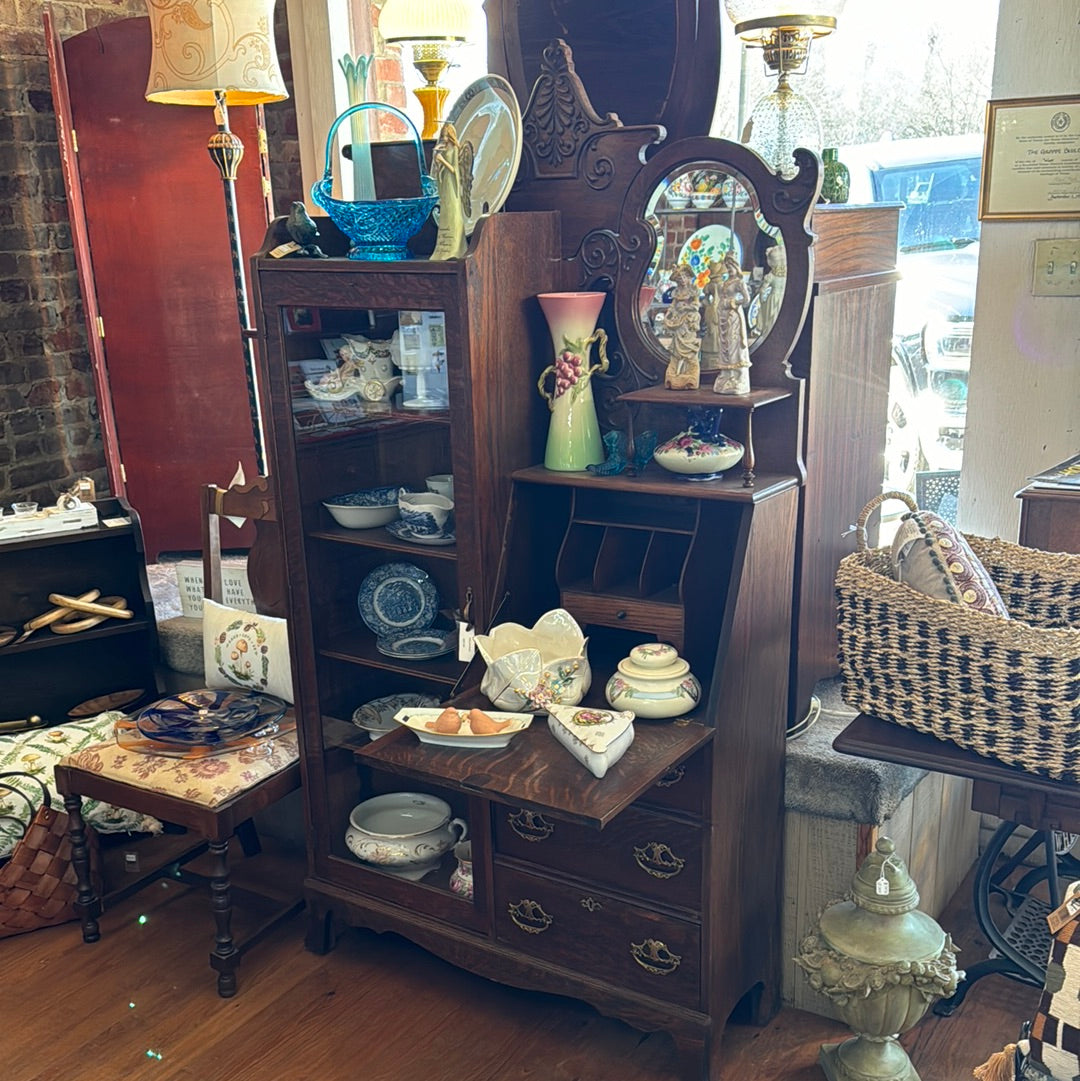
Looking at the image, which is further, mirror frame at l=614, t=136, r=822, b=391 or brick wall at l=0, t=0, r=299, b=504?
brick wall at l=0, t=0, r=299, b=504

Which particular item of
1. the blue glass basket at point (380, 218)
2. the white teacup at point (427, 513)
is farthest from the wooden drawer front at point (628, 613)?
the blue glass basket at point (380, 218)

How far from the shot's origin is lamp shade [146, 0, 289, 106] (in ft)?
9.64

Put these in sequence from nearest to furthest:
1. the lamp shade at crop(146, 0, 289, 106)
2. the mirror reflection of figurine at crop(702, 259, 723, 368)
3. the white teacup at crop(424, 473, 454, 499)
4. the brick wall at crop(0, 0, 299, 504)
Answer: the mirror reflection of figurine at crop(702, 259, 723, 368) < the white teacup at crop(424, 473, 454, 499) < the lamp shade at crop(146, 0, 289, 106) < the brick wall at crop(0, 0, 299, 504)

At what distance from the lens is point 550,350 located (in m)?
2.27

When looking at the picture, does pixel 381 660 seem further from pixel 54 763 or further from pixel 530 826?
pixel 54 763

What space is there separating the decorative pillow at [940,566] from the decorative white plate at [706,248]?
0.58 meters

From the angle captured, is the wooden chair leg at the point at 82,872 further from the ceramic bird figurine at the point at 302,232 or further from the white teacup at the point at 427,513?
the ceramic bird figurine at the point at 302,232

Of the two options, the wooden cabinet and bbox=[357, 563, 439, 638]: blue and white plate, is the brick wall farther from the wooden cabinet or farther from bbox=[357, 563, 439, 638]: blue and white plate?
Result: bbox=[357, 563, 439, 638]: blue and white plate

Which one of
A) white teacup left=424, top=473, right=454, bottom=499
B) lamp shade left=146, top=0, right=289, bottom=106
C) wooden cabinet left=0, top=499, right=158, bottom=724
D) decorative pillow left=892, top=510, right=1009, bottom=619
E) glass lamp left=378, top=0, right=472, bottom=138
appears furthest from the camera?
wooden cabinet left=0, top=499, right=158, bottom=724

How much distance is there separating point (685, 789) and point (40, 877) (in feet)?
5.17

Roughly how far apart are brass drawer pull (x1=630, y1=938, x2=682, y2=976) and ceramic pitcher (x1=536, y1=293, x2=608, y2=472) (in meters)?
0.88

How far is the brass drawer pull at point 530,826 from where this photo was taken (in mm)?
2223

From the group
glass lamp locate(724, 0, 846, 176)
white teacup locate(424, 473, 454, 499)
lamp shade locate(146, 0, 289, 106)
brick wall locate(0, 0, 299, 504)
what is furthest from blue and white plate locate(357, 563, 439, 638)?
brick wall locate(0, 0, 299, 504)

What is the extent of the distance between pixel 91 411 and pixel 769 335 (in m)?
2.86
